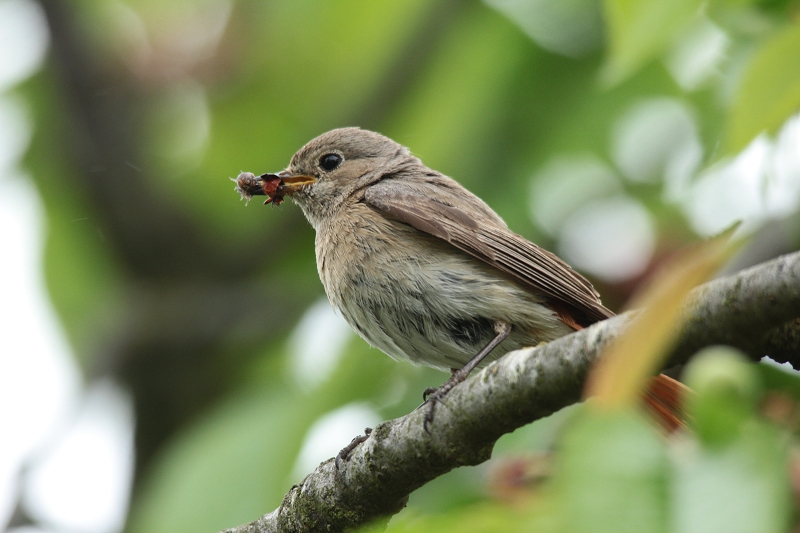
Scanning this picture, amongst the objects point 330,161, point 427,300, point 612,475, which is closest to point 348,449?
point 427,300

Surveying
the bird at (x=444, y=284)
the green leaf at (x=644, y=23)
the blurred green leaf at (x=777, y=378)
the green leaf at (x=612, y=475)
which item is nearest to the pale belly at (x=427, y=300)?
the bird at (x=444, y=284)

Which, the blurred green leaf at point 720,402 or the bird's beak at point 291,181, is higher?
the bird's beak at point 291,181

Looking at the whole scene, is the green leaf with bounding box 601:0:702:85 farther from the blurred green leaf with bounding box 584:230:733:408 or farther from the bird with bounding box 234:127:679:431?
the bird with bounding box 234:127:679:431

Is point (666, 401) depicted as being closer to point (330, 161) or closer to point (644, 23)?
point (644, 23)

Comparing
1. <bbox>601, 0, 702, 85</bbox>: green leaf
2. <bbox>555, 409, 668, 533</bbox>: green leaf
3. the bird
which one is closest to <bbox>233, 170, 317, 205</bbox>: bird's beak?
the bird

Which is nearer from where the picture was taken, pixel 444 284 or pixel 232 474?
pixel 444 284

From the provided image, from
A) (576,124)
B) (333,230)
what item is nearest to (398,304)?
(333,230)

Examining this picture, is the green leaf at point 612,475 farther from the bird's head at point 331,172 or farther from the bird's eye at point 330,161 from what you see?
the bird's eye at point 330,161
